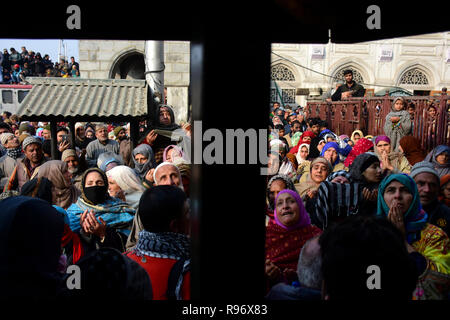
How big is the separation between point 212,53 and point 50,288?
3.60 ft

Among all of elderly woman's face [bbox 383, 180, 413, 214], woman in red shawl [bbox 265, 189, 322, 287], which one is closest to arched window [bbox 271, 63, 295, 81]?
elderly woman's face [bbox 383, 180, 413, 214]

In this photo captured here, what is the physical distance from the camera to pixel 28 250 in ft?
4.60

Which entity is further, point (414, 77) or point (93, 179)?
point (414, 77)

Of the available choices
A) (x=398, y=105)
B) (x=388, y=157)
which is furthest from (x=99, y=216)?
(x=398, y=105)

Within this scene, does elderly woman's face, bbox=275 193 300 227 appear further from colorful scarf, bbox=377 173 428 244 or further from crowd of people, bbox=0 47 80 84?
crowd of people, bbox=0 47 80 84

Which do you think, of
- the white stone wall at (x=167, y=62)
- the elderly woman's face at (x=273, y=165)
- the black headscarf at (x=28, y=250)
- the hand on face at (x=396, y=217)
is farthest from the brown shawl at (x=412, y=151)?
the white stone wall at (x=167, y=62)

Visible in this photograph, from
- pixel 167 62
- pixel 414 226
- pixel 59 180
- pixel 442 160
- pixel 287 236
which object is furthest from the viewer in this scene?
pixel 167 62

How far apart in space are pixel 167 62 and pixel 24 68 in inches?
314

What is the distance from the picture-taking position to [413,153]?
4613 mm

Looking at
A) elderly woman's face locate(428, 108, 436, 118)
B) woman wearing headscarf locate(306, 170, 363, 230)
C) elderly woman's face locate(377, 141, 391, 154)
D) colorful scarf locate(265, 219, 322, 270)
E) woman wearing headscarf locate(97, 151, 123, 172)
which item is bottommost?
colorful scarf locate(265, 219, 322, 270)

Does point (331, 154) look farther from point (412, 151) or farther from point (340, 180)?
point (340, 180)

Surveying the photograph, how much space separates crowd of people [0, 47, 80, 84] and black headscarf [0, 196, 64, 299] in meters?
16.5

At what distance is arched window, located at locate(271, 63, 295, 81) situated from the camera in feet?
61.6

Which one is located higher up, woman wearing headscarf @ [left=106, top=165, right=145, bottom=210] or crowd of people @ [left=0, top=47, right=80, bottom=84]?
crowd of people @ [left=0, top=47, right=80, bottom=84]
